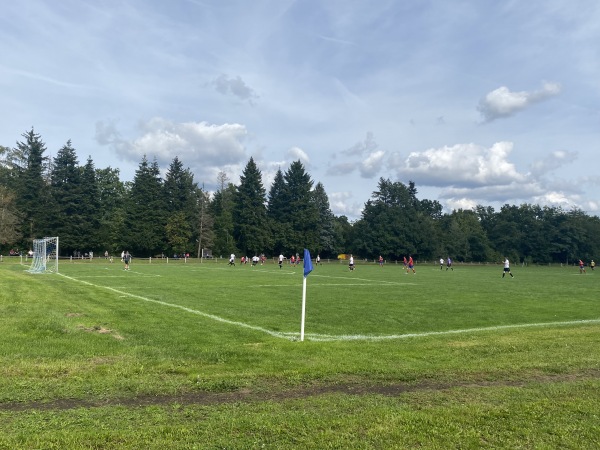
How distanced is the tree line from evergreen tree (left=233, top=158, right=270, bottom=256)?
18cm

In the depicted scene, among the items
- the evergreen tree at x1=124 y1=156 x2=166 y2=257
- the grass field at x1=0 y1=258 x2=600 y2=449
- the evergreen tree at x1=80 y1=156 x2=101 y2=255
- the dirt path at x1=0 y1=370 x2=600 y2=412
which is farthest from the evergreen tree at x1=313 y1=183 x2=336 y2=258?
the dirt path at x1=0 y1=370 x2=600 y2=412

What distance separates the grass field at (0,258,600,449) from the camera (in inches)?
189

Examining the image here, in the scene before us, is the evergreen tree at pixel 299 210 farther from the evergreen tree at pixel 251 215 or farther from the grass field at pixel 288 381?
the grass field at pixel 288 381

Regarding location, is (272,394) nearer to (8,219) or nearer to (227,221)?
(8,219)

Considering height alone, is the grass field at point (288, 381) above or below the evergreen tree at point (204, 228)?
below

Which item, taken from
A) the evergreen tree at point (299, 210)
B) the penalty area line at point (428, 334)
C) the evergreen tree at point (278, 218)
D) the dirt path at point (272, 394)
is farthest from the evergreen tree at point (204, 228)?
the dirt path at point (272, 394)

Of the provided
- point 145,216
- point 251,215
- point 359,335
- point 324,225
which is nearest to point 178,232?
point 145,216

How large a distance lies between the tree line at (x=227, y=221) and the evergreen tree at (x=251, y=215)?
0.18 meters

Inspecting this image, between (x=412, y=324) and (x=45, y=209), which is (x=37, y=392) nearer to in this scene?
(x=412, y=324)

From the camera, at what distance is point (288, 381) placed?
684cm

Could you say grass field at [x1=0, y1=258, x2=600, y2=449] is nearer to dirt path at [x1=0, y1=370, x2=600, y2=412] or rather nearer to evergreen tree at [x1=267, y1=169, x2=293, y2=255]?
dirt path at [x1=0, y1=370, x2=600, y2=412]

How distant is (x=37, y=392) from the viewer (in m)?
6.11

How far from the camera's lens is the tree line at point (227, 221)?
7631 cm

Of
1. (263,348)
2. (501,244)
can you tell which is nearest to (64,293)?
(263,348)
